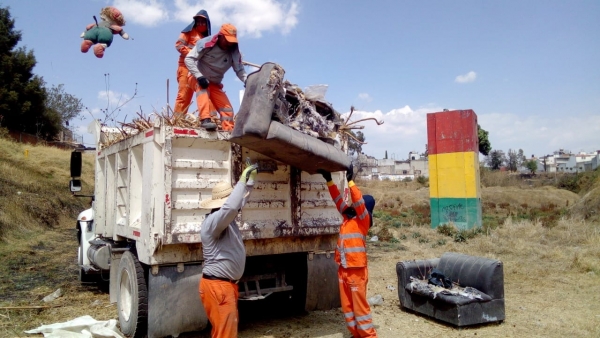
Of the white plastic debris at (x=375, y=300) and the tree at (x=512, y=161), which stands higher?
the tree at (x=512, y=161)

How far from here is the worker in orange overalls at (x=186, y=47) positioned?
19.6 feet

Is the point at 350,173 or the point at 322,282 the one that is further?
the point at 322,282

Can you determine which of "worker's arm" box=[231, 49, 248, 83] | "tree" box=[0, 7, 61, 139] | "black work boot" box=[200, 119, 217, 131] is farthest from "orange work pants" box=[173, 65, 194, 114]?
"tree" box=[0, 7, 61, 139]

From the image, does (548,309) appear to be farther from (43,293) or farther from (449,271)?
(43,293)

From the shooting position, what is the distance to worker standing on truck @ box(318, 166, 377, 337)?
175 inches

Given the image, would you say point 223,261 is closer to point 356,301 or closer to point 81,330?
point 356,301

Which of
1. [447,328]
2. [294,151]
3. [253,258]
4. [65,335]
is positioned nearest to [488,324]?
[447,328]

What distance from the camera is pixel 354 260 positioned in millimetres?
4453

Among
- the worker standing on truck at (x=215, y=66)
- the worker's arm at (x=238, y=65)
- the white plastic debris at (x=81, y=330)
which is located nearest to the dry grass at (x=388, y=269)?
the white plastic debris at (x=81, y=330)

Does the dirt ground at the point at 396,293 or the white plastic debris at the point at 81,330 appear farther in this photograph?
the dirt ground at the point at 396,293

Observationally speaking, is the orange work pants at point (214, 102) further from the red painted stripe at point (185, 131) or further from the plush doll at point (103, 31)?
the plush doll at point (103, 31)

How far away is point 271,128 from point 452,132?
1198 centimetres

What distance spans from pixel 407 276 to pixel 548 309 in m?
2.03

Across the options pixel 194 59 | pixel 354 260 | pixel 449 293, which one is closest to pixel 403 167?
pixel 449 293
